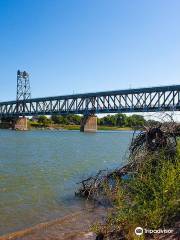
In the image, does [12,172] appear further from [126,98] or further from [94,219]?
[126,98]

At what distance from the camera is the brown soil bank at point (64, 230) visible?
10676 mm

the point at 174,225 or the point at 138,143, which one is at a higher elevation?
the point at 138,143

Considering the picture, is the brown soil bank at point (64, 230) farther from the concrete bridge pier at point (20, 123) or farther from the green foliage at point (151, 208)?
the concrete bridge pier at point (20, 123)

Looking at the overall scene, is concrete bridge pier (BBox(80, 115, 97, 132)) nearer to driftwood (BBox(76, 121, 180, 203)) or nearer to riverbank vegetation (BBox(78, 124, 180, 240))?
driftwood (BBox(76, 121, 180, 203))

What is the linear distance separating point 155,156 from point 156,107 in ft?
375

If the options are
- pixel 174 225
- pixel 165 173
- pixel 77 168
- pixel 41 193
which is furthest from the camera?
pixel 77 168

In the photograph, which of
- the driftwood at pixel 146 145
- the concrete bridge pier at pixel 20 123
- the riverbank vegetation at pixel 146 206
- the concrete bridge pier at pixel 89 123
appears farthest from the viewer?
the concrete bridge pier at pixel 20 123

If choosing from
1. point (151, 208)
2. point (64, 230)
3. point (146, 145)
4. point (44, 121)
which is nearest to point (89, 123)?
point (44, 121)

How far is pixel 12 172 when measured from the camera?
82.4 feet

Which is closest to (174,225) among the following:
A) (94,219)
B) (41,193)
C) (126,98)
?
(94,219)

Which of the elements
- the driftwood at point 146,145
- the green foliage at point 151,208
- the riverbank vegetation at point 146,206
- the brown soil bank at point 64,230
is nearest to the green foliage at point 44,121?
the driftwood at point 146,145

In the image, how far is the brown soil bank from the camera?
10676mm

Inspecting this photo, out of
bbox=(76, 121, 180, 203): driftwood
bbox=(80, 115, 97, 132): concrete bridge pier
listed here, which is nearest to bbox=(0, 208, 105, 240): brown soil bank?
bbox=(76, 121, 180, 203): driftwood
